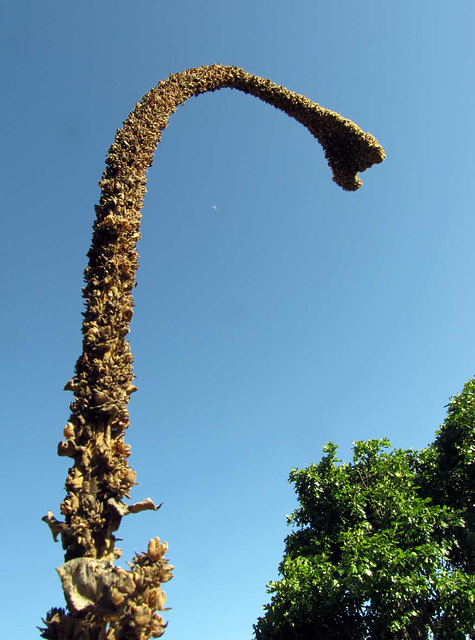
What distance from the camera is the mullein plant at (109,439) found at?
2.90 m

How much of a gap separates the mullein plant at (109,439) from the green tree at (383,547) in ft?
32.7

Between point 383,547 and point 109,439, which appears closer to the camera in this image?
point 109,439

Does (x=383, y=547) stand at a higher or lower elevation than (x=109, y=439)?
lower

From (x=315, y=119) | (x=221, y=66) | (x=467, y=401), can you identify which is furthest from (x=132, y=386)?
(x=467, y=401)

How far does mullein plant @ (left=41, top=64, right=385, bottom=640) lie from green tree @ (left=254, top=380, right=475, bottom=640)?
9958mm

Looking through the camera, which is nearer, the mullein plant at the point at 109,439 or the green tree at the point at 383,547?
the mullein plant at the point at 109,439

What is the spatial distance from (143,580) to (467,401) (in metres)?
15.8

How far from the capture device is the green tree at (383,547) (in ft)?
36.1

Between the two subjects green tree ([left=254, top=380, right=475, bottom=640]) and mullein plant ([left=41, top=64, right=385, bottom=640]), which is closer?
mullein plant ([left=41, top=64, right=385, bottom=640])

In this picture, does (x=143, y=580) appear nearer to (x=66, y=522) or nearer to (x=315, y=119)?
(x=66, y=522)

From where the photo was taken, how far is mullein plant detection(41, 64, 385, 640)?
114 inches

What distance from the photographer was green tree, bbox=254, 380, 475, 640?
11.0 metres

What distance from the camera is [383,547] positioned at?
36.3 feet

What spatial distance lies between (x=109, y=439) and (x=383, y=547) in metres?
10.3
